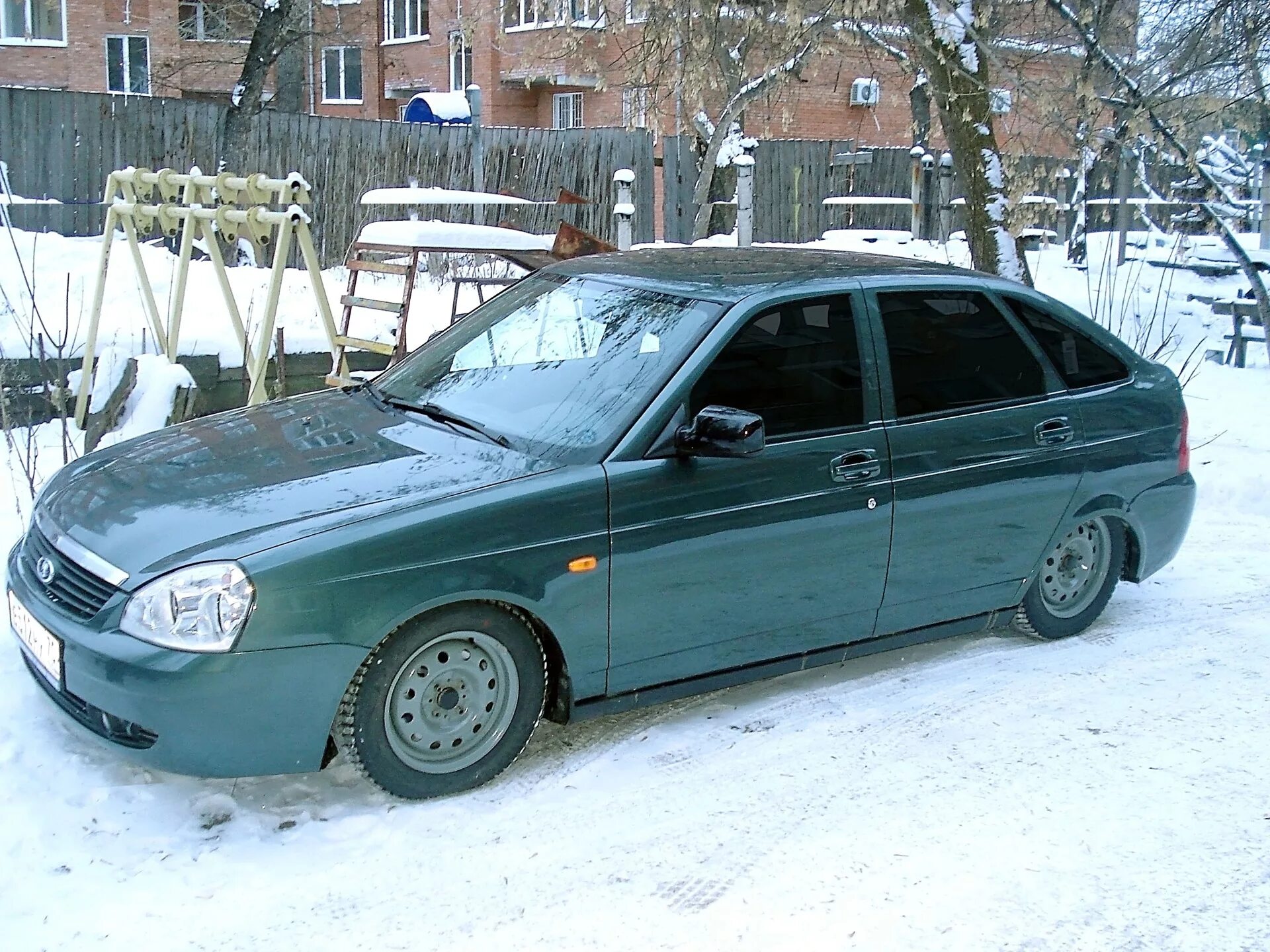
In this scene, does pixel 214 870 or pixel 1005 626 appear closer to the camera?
pixel 214 870

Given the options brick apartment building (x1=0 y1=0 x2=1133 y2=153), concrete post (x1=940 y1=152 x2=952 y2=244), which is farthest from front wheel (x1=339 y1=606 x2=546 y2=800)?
brick apartment building (x1=0 y1=0 x2=1133 y2=153)

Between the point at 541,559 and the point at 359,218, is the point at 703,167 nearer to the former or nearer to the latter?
the point at 359,218

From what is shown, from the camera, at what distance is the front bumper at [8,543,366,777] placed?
11.7 feet

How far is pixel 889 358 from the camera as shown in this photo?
4.89m

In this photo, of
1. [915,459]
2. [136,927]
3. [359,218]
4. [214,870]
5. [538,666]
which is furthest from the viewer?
[359,218]

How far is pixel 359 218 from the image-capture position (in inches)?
658

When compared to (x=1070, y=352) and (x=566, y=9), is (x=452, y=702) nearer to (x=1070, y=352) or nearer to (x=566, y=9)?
(x=1070, y=352)

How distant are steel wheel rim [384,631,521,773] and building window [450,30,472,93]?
3420 centimetres

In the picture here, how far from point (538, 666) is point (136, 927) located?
1.37 metres

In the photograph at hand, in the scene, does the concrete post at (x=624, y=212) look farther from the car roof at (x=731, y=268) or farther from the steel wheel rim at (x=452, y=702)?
the steel wheel rim at (x=452, y=702)

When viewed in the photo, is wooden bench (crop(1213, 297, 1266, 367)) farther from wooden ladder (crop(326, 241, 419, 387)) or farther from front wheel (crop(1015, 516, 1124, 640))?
wooden ladder (crop(326, 241, 419, 387))

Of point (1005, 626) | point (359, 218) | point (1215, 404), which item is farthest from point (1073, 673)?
point (359, 218)

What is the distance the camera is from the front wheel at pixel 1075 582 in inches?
216

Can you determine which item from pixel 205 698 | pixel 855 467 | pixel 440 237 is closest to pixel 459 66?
pixel 440 237
